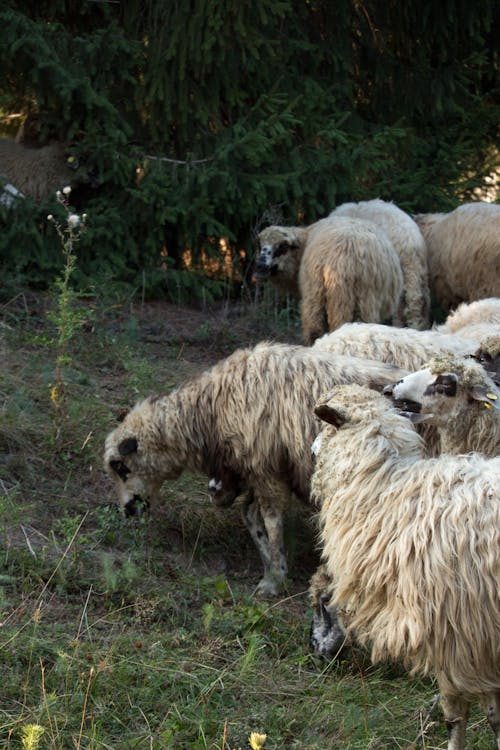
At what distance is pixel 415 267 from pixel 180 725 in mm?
6946

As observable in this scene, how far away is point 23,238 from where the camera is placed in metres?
10.2

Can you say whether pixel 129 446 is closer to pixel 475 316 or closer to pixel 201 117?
pixel 475 316

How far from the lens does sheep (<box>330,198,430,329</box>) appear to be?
34.4ft

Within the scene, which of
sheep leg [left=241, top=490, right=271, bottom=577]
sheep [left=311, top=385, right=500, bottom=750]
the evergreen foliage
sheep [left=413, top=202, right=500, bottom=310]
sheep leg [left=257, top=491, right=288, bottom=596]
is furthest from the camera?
sheep [left=413, top=202, right=500, bottom=310]

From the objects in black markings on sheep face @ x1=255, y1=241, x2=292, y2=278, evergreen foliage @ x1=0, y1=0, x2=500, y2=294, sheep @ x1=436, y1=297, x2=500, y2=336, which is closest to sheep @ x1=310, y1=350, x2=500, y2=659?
sheep @ x1=436, y1=297, x2=500, y2=336

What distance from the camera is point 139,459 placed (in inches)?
262

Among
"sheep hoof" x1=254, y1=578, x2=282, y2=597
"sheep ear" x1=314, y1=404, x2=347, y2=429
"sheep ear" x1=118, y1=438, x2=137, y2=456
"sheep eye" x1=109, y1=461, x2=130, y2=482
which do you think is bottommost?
"sheep hoof" x1=254, y1=578, x2=282, y2=597

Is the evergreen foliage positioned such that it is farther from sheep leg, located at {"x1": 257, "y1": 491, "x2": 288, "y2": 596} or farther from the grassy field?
sheep leg, located at {"x1": 257, "y1": 491, "x2": 288, "y2": 596}

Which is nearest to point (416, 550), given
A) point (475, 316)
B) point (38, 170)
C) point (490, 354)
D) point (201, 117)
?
point (490, 354)

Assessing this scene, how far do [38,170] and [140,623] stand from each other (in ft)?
22.8

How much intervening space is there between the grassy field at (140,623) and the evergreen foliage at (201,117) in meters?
2.59

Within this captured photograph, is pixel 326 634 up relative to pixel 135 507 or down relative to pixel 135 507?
down

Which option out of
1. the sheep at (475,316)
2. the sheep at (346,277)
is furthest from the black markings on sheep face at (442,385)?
the sheep at (346,277)

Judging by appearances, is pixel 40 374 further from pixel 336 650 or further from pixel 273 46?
pixel 273 46
